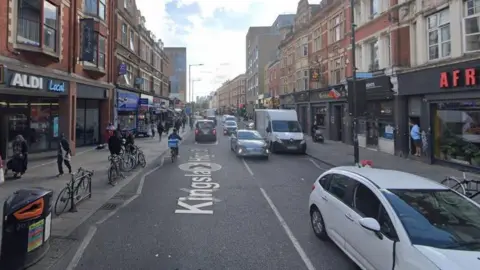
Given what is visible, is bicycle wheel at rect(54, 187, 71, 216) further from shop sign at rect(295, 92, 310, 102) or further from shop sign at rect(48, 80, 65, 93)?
shop sign at rect(295, 92, 310, 102)

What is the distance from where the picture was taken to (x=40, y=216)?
523cm

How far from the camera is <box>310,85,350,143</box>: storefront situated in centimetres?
2653

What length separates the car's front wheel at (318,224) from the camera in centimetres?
629

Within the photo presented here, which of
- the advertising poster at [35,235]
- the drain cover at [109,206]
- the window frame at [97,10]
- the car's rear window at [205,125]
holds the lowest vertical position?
the drain cover at [109,206]

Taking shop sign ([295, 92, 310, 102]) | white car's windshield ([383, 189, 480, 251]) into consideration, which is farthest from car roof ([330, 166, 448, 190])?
shop sign ([295, 92, 310, 102])

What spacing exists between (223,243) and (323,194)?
202 cm

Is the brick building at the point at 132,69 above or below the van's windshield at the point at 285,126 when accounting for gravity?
above

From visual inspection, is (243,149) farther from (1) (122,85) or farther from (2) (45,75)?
(1) (122,85)

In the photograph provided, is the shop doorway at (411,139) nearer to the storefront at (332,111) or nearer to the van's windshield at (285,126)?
the van's windshield at (285,126)

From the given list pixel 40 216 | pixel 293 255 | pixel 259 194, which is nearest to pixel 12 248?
pixel 40 216

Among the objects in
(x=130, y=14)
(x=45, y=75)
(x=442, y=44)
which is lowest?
(x=45, y=75)

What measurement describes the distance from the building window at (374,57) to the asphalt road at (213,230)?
39.6 feet

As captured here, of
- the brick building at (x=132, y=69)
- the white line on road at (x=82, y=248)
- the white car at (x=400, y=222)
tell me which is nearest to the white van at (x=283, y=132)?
the brick building at (x=132, y=69)

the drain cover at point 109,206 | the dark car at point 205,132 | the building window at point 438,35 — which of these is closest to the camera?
the drain cover at point 109,206
